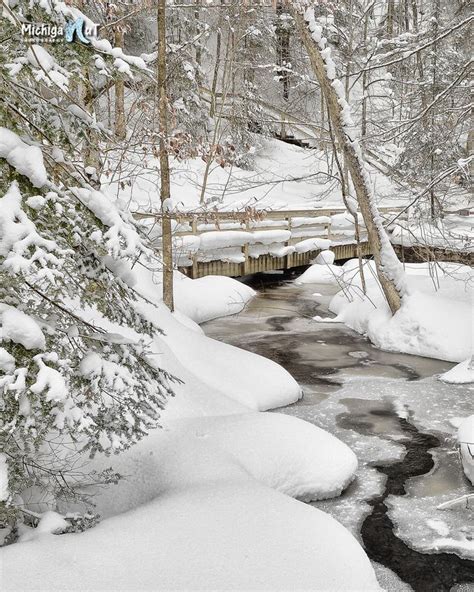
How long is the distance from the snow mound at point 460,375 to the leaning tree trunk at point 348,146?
2738 millimetres

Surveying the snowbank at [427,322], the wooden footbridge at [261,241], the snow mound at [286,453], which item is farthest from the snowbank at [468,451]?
the wooden footbridge at [261,241]

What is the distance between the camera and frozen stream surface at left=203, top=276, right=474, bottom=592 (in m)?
5.16

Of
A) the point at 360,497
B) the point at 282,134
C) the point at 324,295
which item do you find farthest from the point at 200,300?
the point at 282,134

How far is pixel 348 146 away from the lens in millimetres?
11703

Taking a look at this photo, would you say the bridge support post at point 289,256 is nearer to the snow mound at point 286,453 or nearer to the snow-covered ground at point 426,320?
the snow-covered ground at point 426,320

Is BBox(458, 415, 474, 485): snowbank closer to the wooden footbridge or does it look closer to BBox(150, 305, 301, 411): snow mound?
BBox(150, 305, 301, 411): snow mound

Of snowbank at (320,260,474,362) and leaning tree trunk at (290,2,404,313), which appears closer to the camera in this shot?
leaning tree trunk at (290,2,404,313)

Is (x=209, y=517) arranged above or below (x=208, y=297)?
below

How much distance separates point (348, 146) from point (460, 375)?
15.8ft

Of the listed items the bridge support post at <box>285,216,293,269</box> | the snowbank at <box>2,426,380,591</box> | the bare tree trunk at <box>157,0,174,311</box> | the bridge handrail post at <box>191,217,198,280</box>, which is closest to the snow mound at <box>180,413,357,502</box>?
the snowbank at <box>2,426,380,591</box>

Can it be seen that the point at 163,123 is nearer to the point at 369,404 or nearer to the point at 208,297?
the point at 369,404

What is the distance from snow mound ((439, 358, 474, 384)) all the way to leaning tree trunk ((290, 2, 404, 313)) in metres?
2.74

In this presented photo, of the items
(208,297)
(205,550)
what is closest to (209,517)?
(205,550)

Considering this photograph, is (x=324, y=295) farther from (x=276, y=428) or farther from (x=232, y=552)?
(x=232, y=552)
